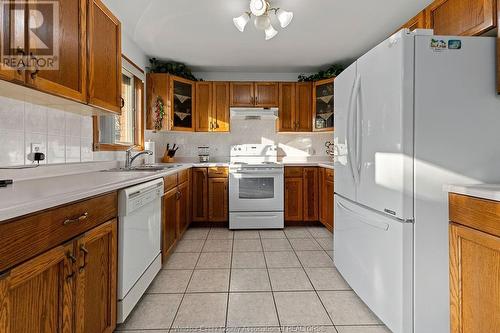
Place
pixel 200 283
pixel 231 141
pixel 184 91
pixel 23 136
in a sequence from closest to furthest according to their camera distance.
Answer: pixel 23 136, pixel 200 283, pixel 184 91, pixel 231 141

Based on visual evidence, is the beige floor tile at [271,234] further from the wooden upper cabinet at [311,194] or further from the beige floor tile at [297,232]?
the wooden upper cabinet at [311,194]

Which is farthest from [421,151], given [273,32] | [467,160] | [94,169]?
[94,169]

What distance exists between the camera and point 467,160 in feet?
4.32

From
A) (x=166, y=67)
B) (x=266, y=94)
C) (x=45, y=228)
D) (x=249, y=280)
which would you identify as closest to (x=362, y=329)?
(x=249, y=280)

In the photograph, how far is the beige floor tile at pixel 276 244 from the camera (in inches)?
109

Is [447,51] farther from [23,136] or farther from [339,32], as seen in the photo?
[23,136]

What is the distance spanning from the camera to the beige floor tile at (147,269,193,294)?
6.24 ft

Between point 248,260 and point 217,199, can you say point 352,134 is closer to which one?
point 248,260

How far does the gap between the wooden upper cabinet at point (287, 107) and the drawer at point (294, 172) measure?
66 cm

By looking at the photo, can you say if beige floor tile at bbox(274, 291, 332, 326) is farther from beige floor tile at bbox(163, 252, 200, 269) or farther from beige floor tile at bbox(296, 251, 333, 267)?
beige floor tile at bbox(163, 252, 200, 269)

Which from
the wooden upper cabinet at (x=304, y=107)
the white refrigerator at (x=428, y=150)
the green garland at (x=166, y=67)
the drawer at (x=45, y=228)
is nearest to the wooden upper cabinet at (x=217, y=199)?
the wooden upper cabinet at (x=304, y=107)

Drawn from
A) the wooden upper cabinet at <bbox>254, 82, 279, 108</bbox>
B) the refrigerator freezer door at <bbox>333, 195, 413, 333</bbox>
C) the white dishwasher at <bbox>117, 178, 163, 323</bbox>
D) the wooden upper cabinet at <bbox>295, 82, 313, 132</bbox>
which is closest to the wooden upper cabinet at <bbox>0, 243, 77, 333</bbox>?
the white dishwasher at <bbox>117, 178, 163, 323</bbox>

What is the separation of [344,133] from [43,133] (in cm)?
201

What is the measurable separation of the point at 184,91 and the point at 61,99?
244cm
